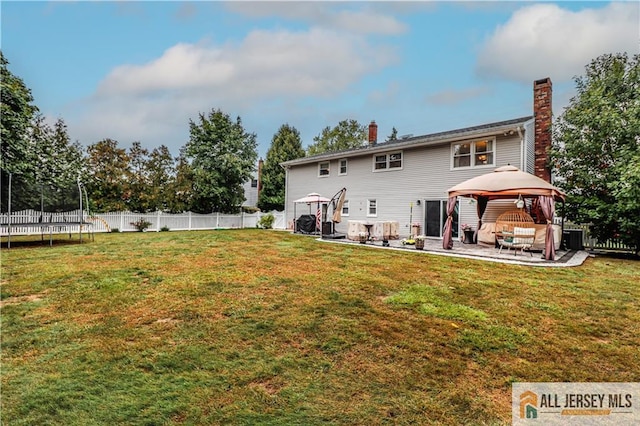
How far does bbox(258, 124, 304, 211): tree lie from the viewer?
2802cm

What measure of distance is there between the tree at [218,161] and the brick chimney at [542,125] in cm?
1618

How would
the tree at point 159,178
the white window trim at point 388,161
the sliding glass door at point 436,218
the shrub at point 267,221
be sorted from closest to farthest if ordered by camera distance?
the sliding glass door at point 436,218 → the white window trim at point 388,161 → the tree at point 159,178 → the shrub at point 267,221

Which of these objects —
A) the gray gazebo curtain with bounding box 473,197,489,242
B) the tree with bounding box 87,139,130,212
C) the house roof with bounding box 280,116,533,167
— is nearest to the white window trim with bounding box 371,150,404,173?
the house roof with bounding box 280,116,533,167

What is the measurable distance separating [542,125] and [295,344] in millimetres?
14118

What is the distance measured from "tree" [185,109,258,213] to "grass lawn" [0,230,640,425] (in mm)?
14784

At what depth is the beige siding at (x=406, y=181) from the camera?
514 inches

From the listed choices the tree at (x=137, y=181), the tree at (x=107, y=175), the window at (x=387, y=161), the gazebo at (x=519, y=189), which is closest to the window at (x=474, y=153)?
the gazebo at (x=519, y=189)

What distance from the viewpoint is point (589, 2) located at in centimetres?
964

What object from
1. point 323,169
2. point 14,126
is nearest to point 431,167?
point 323,169

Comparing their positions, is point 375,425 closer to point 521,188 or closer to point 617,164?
point 521,188

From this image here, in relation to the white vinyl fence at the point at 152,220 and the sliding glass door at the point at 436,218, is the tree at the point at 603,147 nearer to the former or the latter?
the sliding glass door at the point at 436,218

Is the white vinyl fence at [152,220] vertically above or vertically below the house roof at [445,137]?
below

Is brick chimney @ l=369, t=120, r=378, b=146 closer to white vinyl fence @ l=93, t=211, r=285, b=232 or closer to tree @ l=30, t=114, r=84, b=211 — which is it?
white vinyl fence @ l=93, t=211, r=285, b=232

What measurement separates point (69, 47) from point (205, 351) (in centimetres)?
1222
